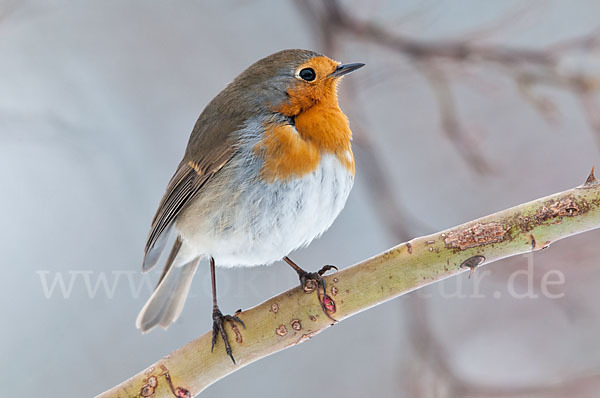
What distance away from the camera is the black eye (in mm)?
2363

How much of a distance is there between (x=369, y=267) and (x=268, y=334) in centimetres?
38

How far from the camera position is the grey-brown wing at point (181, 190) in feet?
7.66

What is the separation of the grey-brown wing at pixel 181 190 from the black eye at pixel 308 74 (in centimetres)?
39

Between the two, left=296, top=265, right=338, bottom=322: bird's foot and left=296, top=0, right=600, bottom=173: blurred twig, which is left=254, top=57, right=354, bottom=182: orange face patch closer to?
left=296, top=0, right=600, bottom=173: blurred twig

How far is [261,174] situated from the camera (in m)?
2.18

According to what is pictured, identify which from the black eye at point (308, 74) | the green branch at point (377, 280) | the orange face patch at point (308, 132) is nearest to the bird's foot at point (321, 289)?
the green branch at point (377, 280)

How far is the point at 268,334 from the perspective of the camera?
189 cm

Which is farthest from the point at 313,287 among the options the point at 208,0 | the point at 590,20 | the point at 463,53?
the point at 208,0

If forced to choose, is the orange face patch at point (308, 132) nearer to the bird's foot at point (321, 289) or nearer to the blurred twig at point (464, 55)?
the blurred twig at point (464, 55)

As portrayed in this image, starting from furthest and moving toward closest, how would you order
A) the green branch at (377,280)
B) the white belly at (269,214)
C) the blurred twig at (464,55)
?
the blurred twig at (464,55)
the white belly at (269,214)
the green branch at (377,280)

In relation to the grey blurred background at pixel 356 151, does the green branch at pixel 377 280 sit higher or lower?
lower

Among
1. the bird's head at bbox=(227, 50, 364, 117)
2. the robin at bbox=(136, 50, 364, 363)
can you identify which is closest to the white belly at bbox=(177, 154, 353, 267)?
the robin at bbox=(136, 50, 364, 363)

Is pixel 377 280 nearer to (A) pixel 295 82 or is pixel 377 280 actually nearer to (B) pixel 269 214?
(B) pixel 269 214

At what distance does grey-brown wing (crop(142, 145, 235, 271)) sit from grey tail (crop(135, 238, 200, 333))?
8 centimetres
